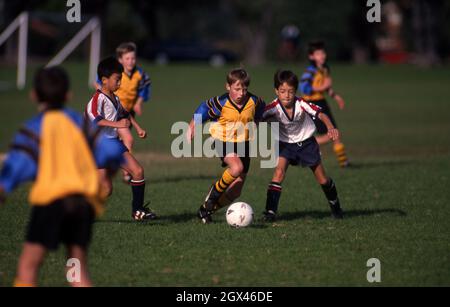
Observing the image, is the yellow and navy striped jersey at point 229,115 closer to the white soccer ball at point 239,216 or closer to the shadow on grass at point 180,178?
the white soccer ball at point 239,216

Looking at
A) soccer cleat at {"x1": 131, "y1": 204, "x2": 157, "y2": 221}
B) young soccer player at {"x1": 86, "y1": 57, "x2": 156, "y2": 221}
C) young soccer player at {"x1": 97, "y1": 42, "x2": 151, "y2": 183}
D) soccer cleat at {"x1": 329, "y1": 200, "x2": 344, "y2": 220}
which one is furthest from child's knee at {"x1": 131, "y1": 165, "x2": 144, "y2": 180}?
young soccer player at {"x1": 97, "y1": 42, "x2": 151, "y2": 183}

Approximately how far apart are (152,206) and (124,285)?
393 cm

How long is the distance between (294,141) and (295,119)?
262mm

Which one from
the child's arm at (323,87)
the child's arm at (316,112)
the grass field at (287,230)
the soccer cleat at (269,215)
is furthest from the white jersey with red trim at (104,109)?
the child's arm at (323,87)

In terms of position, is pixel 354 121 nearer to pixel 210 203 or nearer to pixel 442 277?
pixel 210 203

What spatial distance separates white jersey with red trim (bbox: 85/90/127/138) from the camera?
30.7ft

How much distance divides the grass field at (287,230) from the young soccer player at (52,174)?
130cm

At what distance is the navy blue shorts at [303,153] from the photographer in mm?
9688

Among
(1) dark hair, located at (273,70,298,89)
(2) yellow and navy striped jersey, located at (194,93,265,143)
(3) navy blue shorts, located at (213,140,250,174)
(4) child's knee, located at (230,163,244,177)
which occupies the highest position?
(1) dark hair, located at (273,70,298,89)

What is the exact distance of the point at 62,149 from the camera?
559 cm

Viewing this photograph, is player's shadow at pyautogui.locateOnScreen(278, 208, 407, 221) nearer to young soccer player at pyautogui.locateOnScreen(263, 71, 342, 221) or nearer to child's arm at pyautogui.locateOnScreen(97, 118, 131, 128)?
young soccer player at pyautogui.locateOnScreen(263, 71, 342, 221)
